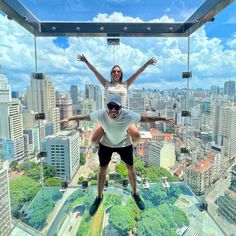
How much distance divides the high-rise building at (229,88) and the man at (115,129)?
2.65 feet

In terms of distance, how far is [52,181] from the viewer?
3246mm

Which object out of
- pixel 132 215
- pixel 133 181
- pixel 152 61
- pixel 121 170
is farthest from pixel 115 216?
pixel 152 61

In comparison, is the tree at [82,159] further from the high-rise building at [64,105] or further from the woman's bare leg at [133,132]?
the woman's bare leg at [133,132]

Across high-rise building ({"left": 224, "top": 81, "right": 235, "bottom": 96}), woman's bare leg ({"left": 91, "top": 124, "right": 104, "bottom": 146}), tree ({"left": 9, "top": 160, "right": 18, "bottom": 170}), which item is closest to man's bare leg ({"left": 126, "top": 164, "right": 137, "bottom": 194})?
woman's bare leg ({"left": 91, "top": 124, "right": 104, "bottom": 146})

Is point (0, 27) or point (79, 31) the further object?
point (79, 31)

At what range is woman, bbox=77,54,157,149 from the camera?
228cm

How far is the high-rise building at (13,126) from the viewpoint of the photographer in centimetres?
244

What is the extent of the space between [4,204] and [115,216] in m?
1.26

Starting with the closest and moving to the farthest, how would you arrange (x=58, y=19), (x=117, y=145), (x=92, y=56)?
1. (x=117, y=145)
2. (x=58, y=19)
3. (x=92, y=56)

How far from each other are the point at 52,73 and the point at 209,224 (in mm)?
2578

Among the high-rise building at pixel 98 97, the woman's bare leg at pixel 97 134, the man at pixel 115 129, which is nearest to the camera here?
the man at pixel 115 129

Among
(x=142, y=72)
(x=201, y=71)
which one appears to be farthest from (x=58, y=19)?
(x=201, y=71)

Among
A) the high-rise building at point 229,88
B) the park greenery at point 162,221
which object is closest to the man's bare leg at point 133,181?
the park greenery at point 162,221

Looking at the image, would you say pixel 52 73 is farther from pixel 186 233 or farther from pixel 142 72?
pixel 186 233
